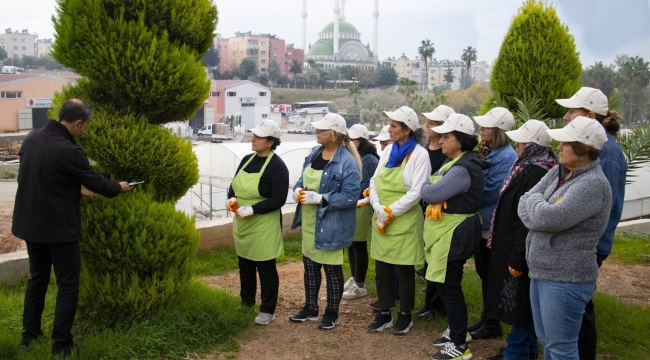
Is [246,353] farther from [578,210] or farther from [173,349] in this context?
[578,210]

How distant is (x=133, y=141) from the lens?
16.3 ft

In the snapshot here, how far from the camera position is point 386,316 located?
5.48m

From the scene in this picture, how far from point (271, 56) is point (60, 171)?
124556 mm

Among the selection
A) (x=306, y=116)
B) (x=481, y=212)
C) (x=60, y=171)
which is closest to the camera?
(x=60, y=171)

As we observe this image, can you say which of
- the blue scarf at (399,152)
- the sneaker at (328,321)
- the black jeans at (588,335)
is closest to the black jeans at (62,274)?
the sneaker at (328,321)

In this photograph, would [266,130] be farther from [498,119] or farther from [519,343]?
[519,343]

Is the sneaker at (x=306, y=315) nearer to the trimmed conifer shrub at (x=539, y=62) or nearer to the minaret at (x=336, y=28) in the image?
the trimmed conifer shrub at (x=539, y=62)

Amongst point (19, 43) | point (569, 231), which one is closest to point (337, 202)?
point (569, 231)

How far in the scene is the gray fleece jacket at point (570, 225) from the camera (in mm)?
3562

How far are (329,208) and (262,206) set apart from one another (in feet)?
1.92

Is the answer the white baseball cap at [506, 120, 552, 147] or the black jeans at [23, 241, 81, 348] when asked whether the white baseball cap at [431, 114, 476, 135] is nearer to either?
the white baseball cap at [506, 120, 552, 147]

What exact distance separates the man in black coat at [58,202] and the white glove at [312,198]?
1639 mm

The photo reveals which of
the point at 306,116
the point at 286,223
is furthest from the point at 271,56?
the point at 286,223

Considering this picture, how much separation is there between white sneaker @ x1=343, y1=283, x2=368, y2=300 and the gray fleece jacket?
→ 2939mm
